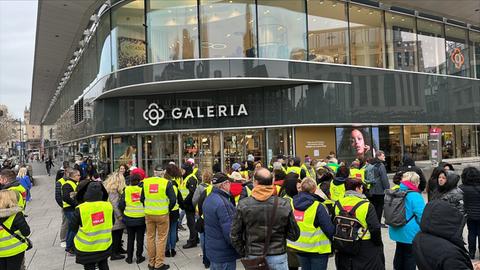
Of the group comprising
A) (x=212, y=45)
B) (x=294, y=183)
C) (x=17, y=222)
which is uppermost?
(x=212, y=45)

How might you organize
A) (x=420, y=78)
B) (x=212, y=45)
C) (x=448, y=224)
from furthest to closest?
1. (x=420, y=78)
2. (x=212, y=45)
3. (x=448, y=224)

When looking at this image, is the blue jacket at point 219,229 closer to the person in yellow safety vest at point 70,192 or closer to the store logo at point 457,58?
the person in yellow safety vest at point 70,192

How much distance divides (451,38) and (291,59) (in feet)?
45.3

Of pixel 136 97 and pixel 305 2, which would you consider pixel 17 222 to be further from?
pixel 305 2

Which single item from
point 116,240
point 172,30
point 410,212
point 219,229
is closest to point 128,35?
point 172,30

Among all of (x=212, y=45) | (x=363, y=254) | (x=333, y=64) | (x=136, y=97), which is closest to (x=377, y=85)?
(x=333, y=64)

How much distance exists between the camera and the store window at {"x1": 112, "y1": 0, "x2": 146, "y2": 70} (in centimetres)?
1970

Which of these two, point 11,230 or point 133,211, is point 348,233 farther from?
point 11,230

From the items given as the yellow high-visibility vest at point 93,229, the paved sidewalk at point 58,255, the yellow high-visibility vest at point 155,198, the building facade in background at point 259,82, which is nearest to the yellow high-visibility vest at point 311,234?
the paved sidewalk at point 58,255

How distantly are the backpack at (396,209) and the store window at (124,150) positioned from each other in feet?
57.0

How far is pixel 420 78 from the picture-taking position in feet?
75.2

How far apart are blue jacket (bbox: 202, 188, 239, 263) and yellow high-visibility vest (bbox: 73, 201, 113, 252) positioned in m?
1.70

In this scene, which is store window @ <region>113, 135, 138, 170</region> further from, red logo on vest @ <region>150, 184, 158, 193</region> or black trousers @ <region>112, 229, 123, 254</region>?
red logo on vest @ <region>150, 184, 158, 193</region>

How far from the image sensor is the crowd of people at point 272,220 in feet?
13.0
